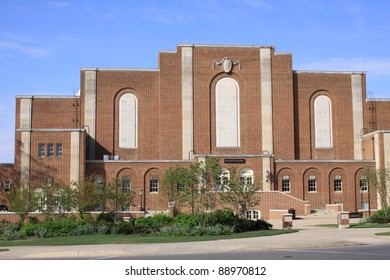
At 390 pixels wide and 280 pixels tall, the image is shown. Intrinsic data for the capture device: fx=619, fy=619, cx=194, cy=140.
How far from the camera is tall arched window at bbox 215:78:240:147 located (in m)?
68.9

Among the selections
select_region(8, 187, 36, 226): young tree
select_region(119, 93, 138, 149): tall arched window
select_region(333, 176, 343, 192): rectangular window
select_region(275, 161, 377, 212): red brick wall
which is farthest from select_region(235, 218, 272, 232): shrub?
select_region(119, 93, 138, 149): tall arched window

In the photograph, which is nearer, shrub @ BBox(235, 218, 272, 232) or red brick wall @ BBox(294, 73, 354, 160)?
shrub @ BBox(235, 218, 272, 232)

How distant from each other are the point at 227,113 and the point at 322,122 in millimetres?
11164

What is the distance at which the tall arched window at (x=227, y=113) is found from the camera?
2712 inches

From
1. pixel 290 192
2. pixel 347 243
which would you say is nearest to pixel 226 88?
pixel 290 192

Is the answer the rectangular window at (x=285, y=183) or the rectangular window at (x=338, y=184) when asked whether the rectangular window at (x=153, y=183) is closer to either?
the rectangular window at (x=285, y=183)

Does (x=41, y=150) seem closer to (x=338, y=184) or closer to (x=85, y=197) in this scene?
(x=85, y=197)

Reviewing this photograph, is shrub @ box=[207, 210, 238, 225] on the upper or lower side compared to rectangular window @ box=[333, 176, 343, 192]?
lower

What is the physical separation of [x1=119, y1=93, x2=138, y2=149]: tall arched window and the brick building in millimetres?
111

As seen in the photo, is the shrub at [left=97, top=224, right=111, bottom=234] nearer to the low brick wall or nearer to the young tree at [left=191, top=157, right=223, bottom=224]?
the young tree at [left=191, top=157, right=223, bottom=224]

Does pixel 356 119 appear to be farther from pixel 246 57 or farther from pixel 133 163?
pixel 133 163

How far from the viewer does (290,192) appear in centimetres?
6431

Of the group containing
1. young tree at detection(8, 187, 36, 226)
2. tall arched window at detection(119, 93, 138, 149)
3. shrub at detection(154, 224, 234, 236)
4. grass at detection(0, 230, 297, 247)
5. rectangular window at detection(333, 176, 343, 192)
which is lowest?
grass at detection(0, 230, 297, 247)

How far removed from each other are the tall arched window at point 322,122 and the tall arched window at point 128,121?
2056cm
